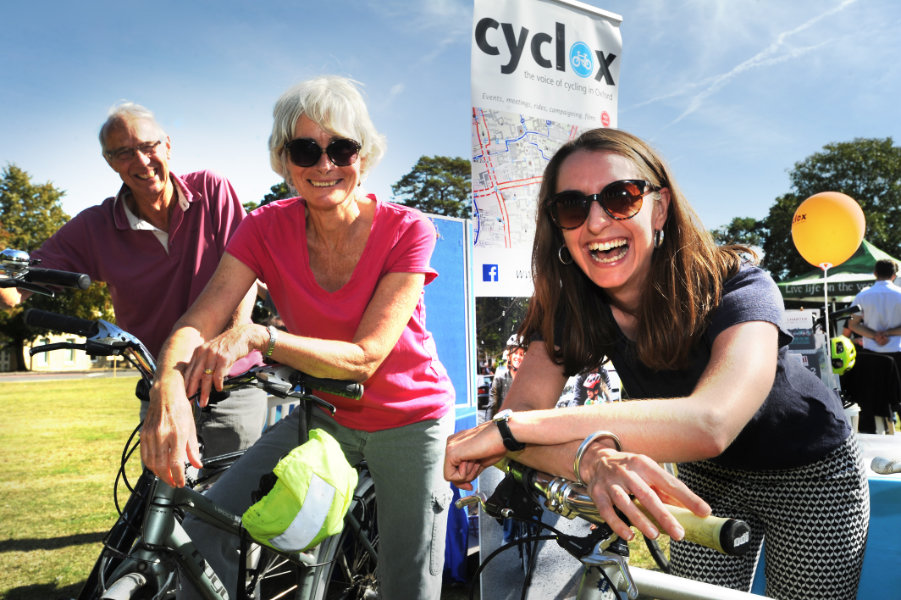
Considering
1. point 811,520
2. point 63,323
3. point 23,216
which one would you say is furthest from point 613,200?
point 23,216

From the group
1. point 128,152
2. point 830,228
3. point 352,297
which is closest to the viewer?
point 352,297

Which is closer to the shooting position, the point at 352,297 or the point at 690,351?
the point at 690,351

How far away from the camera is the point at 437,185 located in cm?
3319

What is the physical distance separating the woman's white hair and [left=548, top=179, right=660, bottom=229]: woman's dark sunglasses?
89 centimetres

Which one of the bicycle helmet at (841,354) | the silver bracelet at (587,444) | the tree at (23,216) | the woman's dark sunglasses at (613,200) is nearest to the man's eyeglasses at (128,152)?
the woman's dark sunglasses at (613,200)

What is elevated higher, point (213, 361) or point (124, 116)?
point (124, 116)

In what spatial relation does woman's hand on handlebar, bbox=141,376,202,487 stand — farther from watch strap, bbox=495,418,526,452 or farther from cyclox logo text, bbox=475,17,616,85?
cyclox logo text, bbox=475,17,616,85

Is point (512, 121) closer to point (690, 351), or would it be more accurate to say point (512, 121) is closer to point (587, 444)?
point (690, 351)

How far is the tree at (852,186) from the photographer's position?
115ft

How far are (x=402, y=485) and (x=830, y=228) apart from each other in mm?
8541

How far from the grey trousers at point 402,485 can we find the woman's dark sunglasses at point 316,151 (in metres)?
0.87

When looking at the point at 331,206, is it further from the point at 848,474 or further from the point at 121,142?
the point at 848,474

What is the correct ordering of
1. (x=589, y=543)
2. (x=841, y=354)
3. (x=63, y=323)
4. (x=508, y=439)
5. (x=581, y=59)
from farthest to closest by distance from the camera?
1. (x=841, y=354)
2. (x=581, y=59)
3. (x=63, y=323)
4. (x=508, y=439)
5. (x=589, y=543)

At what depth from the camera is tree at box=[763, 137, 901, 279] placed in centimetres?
3519
